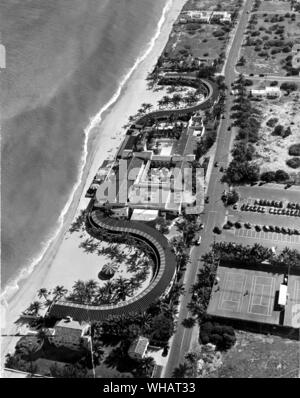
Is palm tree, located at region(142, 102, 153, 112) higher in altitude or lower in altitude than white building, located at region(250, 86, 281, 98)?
lower

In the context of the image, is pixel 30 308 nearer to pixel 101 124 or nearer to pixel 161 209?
pixel 161 209

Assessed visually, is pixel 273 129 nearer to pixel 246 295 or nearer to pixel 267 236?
pixel 267 236

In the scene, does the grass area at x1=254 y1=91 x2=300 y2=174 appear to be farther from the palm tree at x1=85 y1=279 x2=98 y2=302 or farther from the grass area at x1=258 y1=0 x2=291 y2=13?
the grass area at x1=258 y1=0 x2=291 y2=13

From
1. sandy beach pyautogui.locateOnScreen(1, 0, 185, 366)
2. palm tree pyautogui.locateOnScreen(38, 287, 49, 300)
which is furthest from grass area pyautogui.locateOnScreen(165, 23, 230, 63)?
palm tree pyautogui.locateOnScreen(38, 287, 49, 300)

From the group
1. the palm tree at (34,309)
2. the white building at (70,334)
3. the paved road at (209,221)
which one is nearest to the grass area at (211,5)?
the paved road at (209,221)
